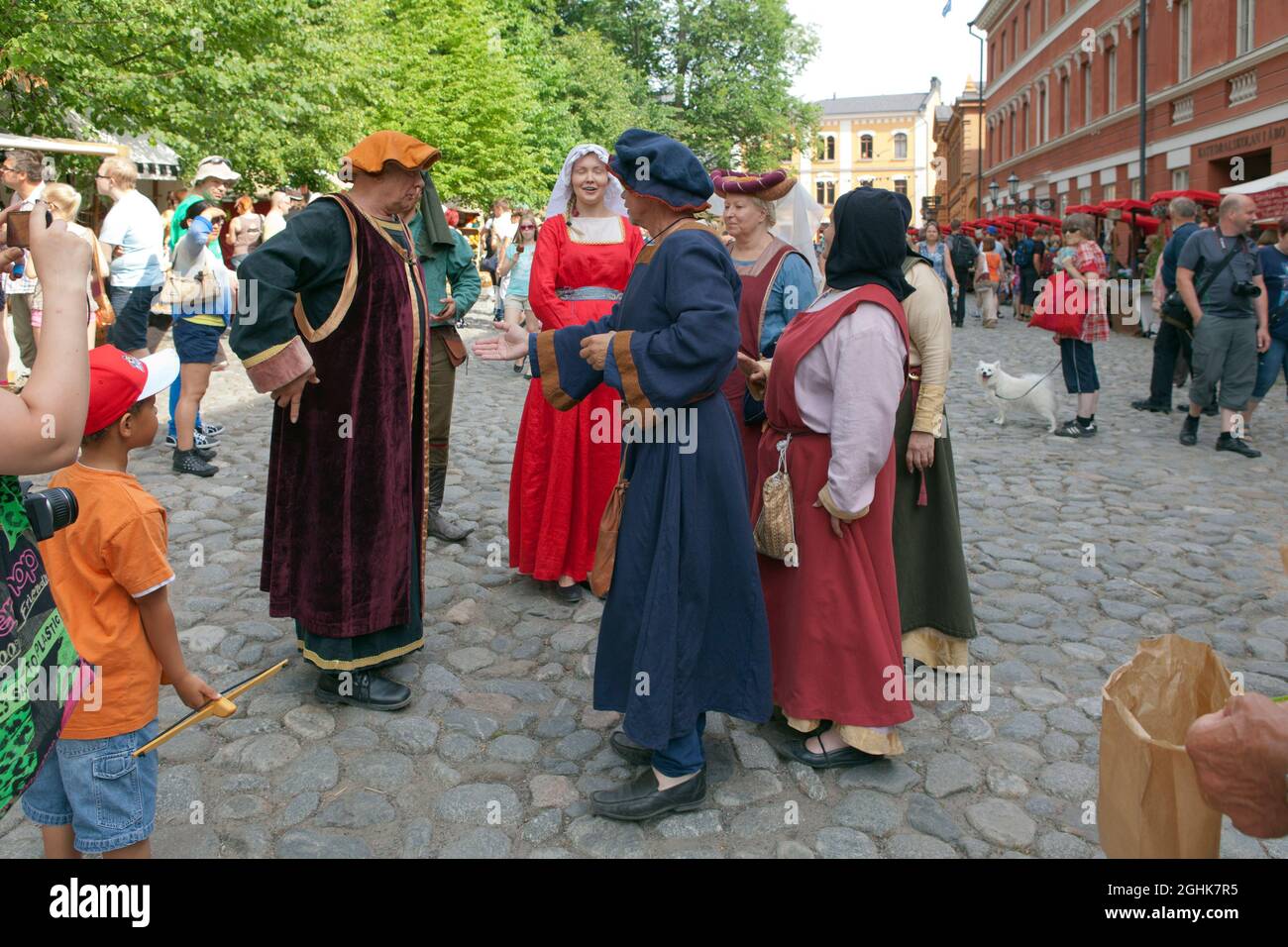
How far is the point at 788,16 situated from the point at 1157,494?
48.9m

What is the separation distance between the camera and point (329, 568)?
411 cm

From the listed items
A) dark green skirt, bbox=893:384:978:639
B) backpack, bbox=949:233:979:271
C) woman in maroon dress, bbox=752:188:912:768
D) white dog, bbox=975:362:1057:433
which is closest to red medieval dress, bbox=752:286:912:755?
woman in maroon dress, bbox=752:188:912:768

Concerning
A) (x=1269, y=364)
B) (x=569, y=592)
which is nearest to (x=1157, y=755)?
(x=569, y=592)

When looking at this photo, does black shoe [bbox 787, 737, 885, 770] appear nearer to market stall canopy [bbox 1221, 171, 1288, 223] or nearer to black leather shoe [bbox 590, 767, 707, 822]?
black leather shoe [bbox 590, 767, 707, 822]

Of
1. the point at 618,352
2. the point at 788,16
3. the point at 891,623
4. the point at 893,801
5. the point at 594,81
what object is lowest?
the point at 893,801

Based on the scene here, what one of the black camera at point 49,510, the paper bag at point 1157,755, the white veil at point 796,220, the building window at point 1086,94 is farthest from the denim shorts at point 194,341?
the building window at point 1086,94

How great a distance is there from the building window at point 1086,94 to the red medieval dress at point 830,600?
3704 cm

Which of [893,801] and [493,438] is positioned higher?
[493,438]

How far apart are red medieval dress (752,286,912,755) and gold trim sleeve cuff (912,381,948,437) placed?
43cm

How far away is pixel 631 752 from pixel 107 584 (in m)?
1.86

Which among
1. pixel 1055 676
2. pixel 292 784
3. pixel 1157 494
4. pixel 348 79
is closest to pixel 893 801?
pixel 1055 676

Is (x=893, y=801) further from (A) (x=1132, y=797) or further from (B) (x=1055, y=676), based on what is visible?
(A) (x=1132, y=797)

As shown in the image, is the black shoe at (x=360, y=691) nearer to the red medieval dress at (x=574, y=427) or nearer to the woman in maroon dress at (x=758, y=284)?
the red medieval dress at (x=574, y=427)

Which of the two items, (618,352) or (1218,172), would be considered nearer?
(618,352)
